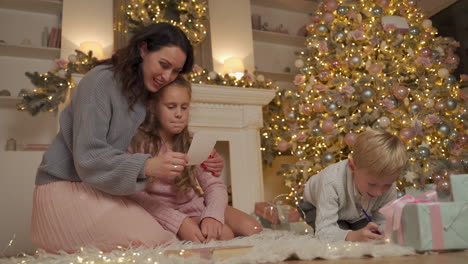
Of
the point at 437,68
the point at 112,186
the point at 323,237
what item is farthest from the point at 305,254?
the point at 437,68

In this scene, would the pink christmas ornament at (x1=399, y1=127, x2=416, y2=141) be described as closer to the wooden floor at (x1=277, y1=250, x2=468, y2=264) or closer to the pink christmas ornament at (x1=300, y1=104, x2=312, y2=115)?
the pink christmas ornament at (x1=300, y1=104, x2=312, y2=115)

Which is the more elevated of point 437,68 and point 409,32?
point 409,32

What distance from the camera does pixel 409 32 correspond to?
9.27 feet

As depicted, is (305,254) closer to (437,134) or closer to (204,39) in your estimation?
(437,134)

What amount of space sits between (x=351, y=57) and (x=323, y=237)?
1715 millimetres

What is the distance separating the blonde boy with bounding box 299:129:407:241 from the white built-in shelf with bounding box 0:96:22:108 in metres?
2.29

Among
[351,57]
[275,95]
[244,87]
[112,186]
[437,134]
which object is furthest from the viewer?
[275,95]

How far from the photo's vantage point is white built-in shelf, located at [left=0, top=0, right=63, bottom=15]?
3113 mm

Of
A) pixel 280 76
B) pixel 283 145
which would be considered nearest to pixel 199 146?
pixel 283 145

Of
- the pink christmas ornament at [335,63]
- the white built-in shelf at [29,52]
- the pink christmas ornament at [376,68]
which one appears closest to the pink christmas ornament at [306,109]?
the pink christmas ornament at [335,63]

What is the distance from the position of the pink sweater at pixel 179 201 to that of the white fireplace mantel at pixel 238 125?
116cm

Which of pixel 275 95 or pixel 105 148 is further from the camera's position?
pixel 275 95

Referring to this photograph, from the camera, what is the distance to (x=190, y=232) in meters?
1.45

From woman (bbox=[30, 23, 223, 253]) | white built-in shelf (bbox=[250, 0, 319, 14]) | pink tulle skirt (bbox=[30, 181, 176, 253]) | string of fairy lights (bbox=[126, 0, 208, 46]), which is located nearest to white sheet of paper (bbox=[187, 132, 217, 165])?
woman (bbox=[30, 23, 223, 253])
